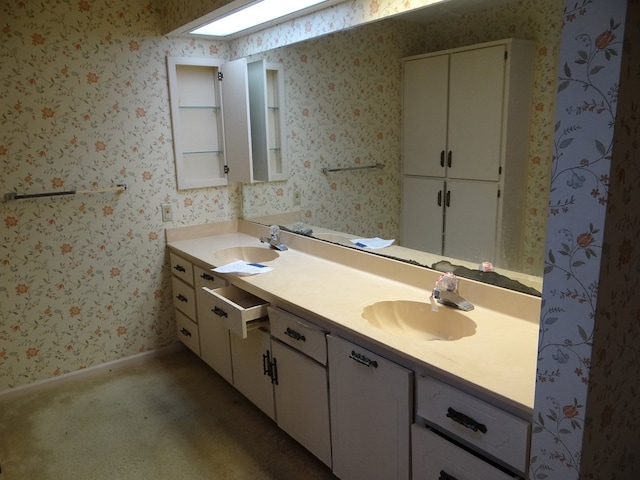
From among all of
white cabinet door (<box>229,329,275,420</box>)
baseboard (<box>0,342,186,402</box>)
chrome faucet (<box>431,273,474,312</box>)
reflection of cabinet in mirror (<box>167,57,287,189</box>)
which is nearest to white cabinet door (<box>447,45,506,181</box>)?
chrome faucet (<box>431,273,474,312</box>)

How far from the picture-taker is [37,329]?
2.90 metres

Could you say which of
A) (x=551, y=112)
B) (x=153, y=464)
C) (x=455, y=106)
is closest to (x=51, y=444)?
(x=153, y=464)

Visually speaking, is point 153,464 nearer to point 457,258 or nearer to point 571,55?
→ point 457,258

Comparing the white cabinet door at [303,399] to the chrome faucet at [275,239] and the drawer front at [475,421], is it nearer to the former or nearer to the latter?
the drawer front at [475,421]

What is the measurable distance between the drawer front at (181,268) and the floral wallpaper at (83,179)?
91 mm

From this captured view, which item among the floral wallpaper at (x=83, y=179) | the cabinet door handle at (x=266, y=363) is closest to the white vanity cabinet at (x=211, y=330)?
the cabinet door handle at (x=266, y=363)

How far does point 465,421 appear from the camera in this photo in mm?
1370

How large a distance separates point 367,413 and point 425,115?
118 centimetres

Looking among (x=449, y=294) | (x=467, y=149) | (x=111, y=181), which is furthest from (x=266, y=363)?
(x=111, y=181)

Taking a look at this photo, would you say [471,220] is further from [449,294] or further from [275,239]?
[275,239]

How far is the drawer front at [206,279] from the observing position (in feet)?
8.64

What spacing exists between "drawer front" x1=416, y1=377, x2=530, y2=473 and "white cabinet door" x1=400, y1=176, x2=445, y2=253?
758 millimetres

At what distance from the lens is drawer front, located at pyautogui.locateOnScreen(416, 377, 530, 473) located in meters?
1.25

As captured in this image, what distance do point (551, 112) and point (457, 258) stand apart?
678mm
